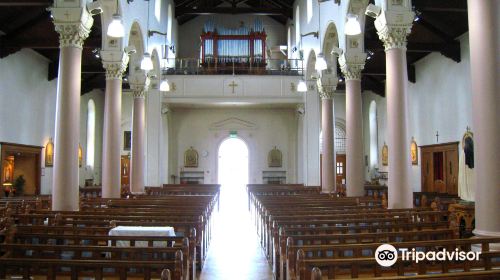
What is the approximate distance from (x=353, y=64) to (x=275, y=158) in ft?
46.0

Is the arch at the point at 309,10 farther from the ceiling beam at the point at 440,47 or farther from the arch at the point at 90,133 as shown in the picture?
the arch at the point at 90,133

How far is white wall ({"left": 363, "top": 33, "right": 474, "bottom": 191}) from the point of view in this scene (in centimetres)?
1612

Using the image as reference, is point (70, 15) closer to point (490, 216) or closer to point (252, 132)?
point (490, 216)

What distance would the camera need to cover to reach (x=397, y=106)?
9.85 m

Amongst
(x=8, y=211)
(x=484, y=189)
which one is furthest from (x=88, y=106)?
(x=484, y=189)

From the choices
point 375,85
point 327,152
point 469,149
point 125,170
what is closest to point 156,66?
point 125,170

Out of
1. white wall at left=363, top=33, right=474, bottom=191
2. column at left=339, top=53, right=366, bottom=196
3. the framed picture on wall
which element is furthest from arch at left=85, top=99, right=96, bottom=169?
white wall at left=363, top=33, right=474, bottom=191

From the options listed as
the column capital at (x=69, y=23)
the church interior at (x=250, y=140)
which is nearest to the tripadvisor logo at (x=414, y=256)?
the church interior at (x=250, y=140)

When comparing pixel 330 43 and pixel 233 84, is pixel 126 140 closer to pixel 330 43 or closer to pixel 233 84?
pixel 233 84

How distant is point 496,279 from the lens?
3.46 m

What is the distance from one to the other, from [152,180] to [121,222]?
1376cm

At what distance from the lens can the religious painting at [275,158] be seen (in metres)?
27.1

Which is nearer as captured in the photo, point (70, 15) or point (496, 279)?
point (496, 279)

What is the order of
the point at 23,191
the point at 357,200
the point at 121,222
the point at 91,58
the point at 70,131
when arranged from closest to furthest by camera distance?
the point at 121,222, the point at 70,131, the point at 357,200, the point at 23,191, the point at 91,58
